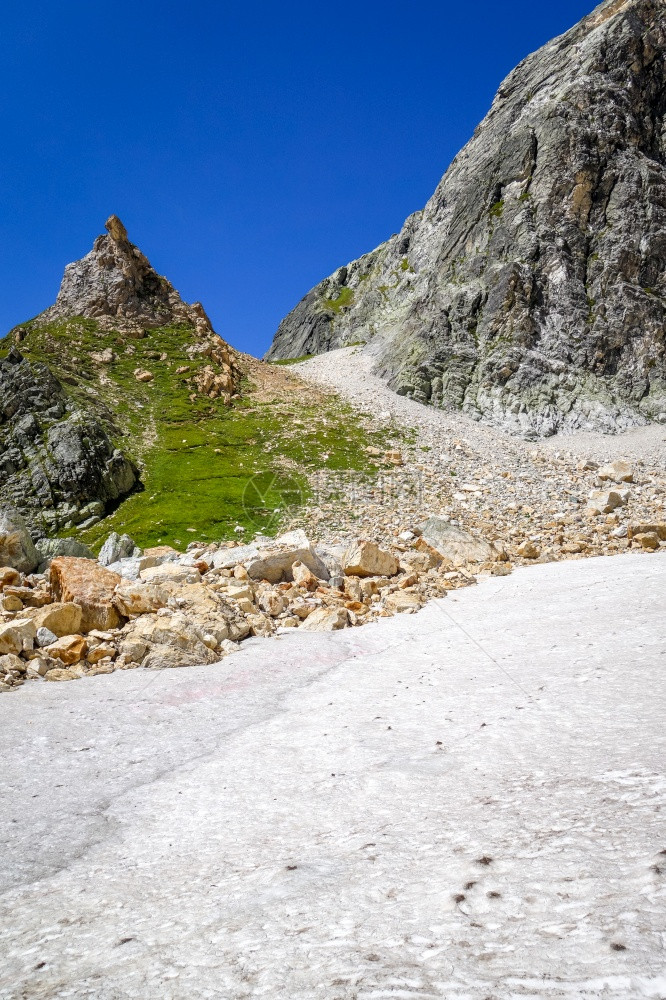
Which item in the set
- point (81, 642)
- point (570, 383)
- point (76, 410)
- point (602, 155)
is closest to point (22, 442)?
point (76, 410)

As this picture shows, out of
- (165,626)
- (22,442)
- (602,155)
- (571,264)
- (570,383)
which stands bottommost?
(165,626)

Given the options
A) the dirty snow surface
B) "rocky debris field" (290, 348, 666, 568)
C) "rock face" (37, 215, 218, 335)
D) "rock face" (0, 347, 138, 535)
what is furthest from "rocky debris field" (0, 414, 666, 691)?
"rock face" (37, 215, 218, 335)

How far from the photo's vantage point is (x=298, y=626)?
12.6 m

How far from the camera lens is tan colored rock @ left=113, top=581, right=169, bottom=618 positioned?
36.6 ft

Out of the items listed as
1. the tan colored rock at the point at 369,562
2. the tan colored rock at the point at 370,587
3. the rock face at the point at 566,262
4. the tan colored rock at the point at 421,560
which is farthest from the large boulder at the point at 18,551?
the rock face at the point at 566,262

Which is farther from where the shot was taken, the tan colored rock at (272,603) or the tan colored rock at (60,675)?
the tan colored rock at (272,603)

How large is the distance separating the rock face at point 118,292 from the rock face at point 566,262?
28295 mm

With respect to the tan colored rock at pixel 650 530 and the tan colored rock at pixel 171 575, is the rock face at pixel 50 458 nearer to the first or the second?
the tan colored rock at pixel 171 575

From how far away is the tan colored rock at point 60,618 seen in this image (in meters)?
10.1

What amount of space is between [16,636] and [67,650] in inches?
34.8

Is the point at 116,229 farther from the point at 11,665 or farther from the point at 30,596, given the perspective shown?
the point at 11,665

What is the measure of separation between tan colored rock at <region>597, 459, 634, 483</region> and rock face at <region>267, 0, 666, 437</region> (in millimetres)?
14212

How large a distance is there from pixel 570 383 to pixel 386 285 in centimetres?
6483

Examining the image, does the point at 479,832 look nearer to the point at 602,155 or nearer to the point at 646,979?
the point at 646,979
